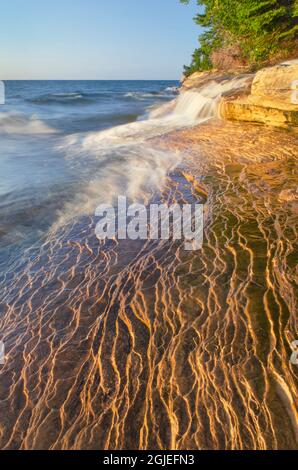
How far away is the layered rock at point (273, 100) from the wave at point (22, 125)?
10.9 m

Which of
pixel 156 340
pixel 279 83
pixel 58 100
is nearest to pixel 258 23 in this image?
pixel 279 83

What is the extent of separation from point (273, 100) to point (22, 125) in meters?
14.9

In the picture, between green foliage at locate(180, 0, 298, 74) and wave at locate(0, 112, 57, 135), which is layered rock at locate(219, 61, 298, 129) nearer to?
green foliage at locate(180, 0, 298, 74)

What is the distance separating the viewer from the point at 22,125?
1970 centimetres

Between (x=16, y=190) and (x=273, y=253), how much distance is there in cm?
605

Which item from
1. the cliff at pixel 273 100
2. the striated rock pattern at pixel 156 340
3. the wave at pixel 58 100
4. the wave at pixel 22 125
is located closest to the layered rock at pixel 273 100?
the cliff at pixel 273 100

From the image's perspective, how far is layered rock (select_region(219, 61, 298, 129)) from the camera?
10.6m

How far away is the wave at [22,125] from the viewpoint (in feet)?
59.5

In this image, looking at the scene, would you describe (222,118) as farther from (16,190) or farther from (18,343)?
(18,343)

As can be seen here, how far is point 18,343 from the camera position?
Result: 3.21m

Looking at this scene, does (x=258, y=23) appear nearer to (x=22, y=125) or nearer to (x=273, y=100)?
(x=273, y=100)

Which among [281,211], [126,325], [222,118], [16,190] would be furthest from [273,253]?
[222,118]

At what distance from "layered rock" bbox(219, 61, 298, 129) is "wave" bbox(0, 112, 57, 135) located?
35.6ft
